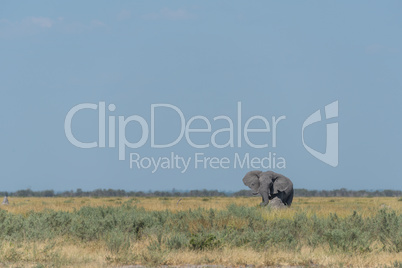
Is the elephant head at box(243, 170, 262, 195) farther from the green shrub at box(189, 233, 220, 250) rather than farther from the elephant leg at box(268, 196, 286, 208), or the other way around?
the green shrub at box(189, 233, 220, 250)

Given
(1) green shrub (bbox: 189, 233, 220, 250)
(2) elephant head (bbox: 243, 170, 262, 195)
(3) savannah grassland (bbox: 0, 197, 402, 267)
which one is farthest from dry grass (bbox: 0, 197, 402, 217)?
(1) green shrub (bbox: 189, 233, 220, 250)

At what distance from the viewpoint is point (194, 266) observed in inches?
453

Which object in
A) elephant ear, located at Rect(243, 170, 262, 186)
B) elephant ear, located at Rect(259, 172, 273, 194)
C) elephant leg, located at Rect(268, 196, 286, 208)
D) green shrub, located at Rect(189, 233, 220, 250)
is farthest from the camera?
elephant ear, located at Rect(243, 170, 262, 186)

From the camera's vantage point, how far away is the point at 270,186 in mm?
27594

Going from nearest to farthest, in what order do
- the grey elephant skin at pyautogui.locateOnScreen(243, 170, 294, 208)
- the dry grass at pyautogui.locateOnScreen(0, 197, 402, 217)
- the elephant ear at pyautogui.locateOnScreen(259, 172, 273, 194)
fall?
1. the dry grass at pyautogui.locateOnScreen(0, 197, 402, 217)
2. the grey elephant skin at pyautogui.locateOnScreen(243, 170, 294, 208)
3. the elephant ear at pyautogui.locateOnScreen(259, 172, 273, 194)

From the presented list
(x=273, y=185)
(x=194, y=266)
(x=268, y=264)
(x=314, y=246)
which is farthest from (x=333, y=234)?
(x=273, y=185)

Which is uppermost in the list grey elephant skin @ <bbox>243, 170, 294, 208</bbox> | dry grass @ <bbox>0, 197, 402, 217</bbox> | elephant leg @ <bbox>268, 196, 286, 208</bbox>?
grey elephant skin @ <bbox>243, 170, 294, 208</bbox>

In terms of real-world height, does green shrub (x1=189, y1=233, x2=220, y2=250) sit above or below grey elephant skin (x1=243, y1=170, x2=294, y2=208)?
below

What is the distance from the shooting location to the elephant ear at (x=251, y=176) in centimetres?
2832

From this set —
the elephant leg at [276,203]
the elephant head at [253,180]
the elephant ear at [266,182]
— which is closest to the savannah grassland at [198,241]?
the elephant leg at [276,203]

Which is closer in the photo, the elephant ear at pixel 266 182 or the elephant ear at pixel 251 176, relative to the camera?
the elephant ear at pixel 266 182

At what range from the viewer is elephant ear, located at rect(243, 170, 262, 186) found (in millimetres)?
28317

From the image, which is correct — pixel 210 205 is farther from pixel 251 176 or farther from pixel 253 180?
pixel 253 180

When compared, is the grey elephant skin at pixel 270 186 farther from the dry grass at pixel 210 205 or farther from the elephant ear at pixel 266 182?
the dry grass at pixel 210 205
